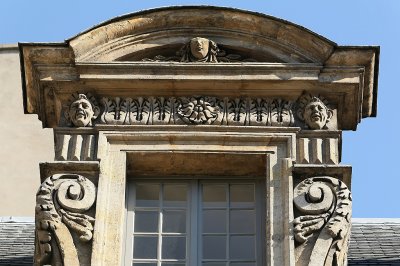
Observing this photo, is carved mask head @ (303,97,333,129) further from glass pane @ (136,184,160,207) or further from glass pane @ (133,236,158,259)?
glass pane @ (133,236,158,259)

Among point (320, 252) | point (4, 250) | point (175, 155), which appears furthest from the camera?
point (4, 250)

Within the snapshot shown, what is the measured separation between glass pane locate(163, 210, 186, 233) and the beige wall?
19.4 ft

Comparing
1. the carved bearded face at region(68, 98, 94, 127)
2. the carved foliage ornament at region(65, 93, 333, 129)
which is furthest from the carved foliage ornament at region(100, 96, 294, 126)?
the carved bearded face at region(68, 98, 94, 127)

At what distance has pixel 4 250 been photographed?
42.8 feet

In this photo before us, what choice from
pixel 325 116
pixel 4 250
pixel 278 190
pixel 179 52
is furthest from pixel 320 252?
pixel 4 250

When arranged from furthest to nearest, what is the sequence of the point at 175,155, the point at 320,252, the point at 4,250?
the point at 4,250
the point at 175,155
the point at 320,252

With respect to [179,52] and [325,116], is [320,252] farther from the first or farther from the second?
[179,52]

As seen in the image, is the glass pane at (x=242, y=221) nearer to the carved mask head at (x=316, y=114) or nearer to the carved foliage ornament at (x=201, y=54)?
the carved mask head at (x=316, y=114)

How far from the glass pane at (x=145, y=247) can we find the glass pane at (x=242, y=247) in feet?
1.88

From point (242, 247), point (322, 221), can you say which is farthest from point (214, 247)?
point (322, 221)

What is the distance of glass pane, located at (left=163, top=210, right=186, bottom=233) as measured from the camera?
432 inches

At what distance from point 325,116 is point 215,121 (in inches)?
34.0

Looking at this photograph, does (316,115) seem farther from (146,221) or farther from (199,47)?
(146,221)

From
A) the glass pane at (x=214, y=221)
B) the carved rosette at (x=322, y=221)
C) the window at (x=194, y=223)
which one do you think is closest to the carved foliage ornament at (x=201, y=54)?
the window at (x=194, y=223)
